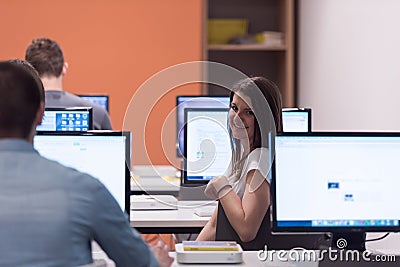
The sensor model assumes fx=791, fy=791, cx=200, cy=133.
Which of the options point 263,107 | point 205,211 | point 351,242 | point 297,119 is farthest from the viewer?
point 297,119

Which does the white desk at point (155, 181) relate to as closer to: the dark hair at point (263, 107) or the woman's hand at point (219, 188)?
the dark hair at point (263, 107)

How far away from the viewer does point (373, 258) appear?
2471 millimetres

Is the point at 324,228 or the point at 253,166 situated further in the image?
the point at 253,166

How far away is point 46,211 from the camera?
167cm

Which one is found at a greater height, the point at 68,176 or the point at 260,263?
the point at 68,176

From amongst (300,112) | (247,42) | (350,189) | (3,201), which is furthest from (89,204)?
(247,42)

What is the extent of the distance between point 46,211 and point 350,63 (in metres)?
3.70

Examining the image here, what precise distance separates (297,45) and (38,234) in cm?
530

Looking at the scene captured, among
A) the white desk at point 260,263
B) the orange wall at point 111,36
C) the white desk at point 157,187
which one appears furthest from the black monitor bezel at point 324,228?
the orange wall at point 111,36

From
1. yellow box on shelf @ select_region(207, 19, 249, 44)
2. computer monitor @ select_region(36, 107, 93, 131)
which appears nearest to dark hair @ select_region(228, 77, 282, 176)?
computer monitor @ select_region(36, 107, 93, 131)

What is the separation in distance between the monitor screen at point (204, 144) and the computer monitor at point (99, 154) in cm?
68

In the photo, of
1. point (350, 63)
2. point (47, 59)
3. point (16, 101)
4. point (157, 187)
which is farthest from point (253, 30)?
point (16, 101)

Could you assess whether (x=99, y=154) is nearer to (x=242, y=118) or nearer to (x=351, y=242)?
(x=242, y=118)

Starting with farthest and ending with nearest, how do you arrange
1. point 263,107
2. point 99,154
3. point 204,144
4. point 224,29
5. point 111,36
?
point 224,29 < point 111,36 < point 204,144 < point 263,107 < point 99,154
